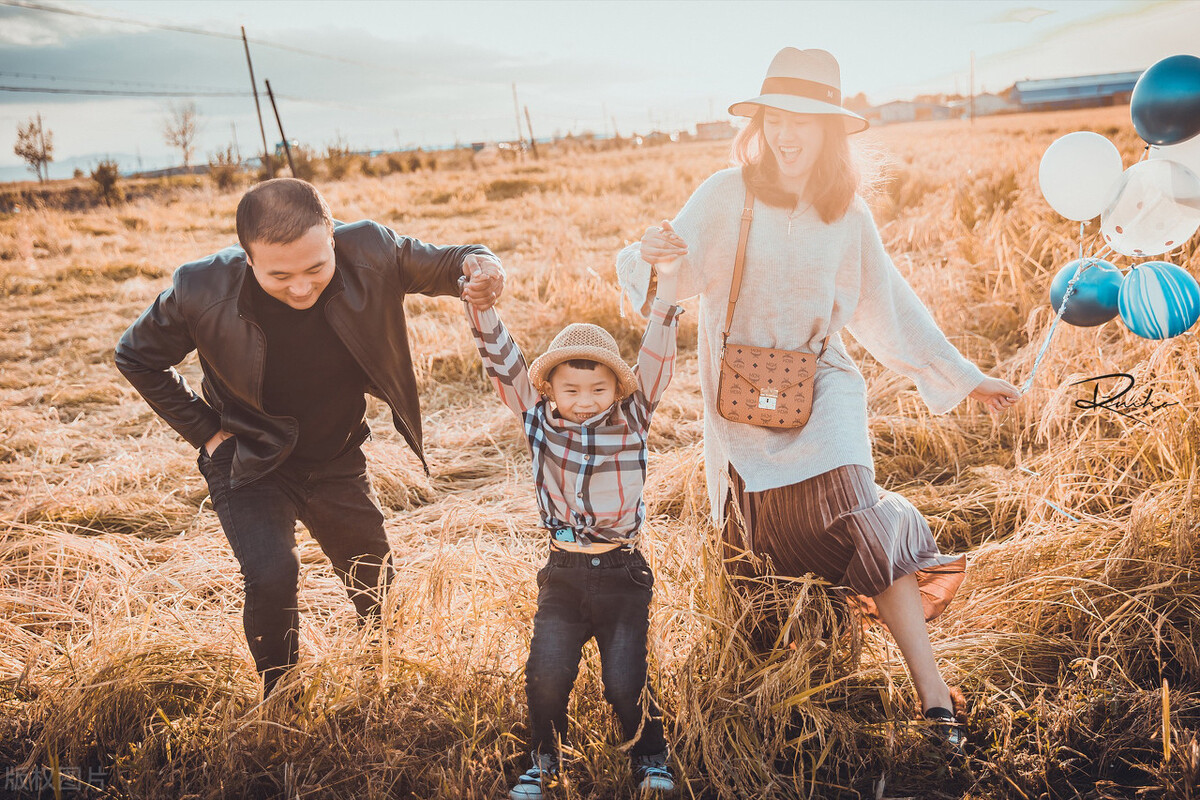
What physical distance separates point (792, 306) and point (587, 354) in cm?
79

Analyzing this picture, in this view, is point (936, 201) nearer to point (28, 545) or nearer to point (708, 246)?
point (708, 246)

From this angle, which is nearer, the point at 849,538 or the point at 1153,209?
the point at 849,538

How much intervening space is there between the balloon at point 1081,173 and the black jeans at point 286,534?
247cm

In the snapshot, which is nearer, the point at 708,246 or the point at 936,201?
the point at 708,246

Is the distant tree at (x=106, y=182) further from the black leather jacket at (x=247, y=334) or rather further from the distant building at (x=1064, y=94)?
the distant building at (x=1064, y=94)

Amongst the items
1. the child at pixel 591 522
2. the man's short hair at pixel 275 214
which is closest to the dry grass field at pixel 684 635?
the child at pixel 591 522

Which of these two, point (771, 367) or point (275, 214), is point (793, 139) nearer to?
point (771, 367)

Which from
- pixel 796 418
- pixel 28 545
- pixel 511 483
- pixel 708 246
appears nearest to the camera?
pixel 796 418

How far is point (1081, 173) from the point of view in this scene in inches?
100

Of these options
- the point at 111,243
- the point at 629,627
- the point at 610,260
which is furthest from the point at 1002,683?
the point at 111,243

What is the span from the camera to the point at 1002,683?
2.21m

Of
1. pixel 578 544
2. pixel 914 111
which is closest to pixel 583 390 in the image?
pixel 578 544

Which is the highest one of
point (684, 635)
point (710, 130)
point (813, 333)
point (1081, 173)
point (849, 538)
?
point (710, 130)

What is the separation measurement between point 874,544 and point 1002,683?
629mm
